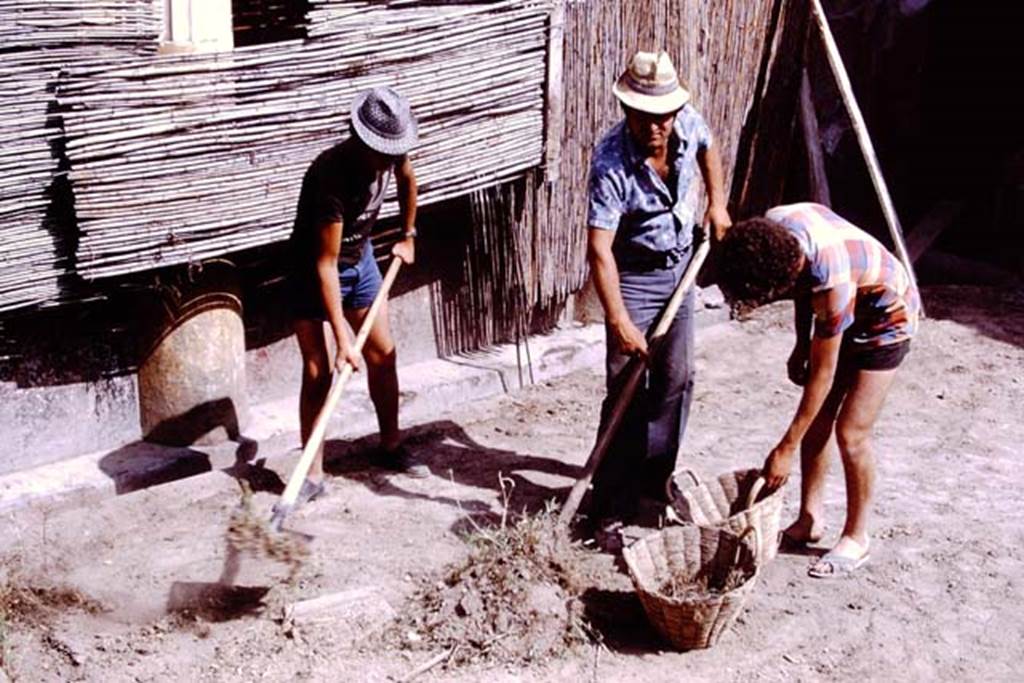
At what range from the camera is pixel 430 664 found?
4.86m

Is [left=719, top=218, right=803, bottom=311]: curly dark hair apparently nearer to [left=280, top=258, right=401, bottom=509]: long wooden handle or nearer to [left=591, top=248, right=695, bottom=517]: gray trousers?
[left=591, top=248, right=695, bottom=517]: gray trousers

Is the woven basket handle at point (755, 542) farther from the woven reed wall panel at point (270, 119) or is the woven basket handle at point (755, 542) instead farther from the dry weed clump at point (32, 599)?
the woven reed wall panel at point (270, 119)

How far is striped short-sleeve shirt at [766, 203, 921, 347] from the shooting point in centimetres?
488

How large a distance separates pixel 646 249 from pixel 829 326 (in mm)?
970

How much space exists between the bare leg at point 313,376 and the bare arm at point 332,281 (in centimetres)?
29


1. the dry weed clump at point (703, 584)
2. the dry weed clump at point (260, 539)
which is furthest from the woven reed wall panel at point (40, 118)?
the dry weed clump at point (703, 584)

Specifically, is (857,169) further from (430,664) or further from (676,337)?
(430,664)

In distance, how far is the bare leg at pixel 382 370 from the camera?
606 centimetres

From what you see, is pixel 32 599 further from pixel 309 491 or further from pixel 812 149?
pixel 812 149

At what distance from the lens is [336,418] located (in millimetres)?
6746

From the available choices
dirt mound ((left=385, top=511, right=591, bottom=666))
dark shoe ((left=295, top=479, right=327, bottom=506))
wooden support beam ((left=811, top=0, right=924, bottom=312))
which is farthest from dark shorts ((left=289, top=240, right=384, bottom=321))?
wooden support beam ((left=811, top=0, right=924, bottom=312))

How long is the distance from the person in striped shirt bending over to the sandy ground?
322mm

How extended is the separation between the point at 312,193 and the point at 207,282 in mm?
901

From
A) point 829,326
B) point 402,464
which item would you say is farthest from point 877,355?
point 402,464
